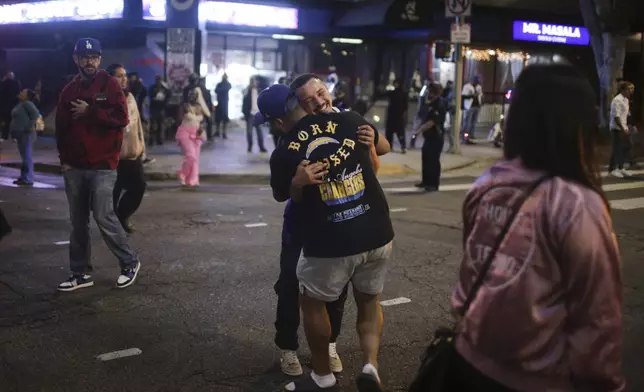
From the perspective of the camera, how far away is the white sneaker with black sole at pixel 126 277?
647cm

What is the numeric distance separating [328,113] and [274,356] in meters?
1.85

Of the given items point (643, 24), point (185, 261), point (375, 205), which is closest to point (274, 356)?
point (375, 205)

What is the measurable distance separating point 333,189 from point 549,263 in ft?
5.86

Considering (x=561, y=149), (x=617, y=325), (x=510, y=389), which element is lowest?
(x=510, y=389)

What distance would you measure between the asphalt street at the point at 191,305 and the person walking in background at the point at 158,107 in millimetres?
9562

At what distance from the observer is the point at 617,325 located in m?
2.17

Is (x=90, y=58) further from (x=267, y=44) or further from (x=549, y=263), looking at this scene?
(x=267, y=44)

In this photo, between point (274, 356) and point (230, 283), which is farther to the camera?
point (230, 283)

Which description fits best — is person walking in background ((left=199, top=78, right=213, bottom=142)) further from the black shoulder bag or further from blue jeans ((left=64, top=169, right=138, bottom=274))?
the black shoulder bag

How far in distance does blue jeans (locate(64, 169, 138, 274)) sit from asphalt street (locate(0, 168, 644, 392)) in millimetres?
315

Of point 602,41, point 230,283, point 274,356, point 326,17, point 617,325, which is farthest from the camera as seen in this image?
point 326,17

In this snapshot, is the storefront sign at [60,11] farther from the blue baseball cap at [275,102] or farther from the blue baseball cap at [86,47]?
the blue baseball cap at [275,102]

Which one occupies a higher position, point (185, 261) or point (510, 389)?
point (510, 389)

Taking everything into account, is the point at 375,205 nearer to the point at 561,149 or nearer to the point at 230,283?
the point at 561,149
